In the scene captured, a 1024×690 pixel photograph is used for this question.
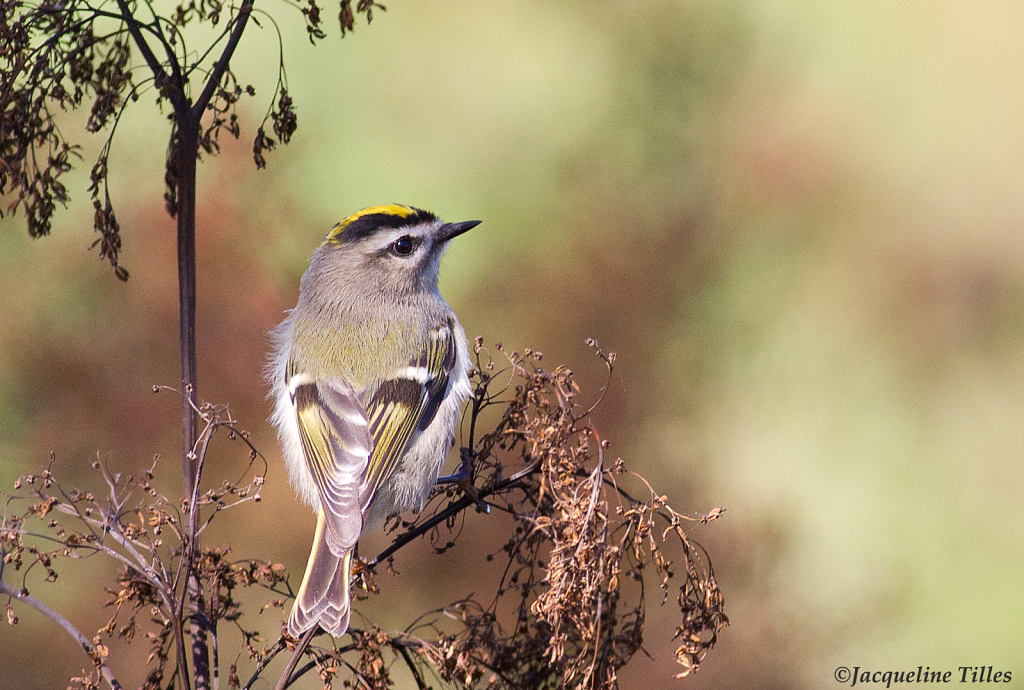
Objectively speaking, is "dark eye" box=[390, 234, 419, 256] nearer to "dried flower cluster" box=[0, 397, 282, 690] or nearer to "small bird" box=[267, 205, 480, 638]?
"small bird" box=[267, 205, 480, 638]

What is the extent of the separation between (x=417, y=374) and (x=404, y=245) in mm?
309

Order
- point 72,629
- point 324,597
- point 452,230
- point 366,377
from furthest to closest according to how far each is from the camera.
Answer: point 452,230 → point 366,377 → point 324,597 → point 72,629

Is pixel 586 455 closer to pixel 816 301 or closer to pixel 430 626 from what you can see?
pixel 430 626

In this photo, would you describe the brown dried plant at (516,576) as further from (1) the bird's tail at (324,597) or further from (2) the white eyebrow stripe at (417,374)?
(2) the white eyebrow stripe at (417,374)

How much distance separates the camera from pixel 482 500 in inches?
57.0

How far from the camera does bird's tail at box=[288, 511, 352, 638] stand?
4.40 ft

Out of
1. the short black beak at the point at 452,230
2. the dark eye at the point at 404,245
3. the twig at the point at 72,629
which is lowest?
Answer: the twig at the point at 72,629

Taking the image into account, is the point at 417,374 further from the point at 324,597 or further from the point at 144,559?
the point at 144,559

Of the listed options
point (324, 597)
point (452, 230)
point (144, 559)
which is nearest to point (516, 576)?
point (324, 597)

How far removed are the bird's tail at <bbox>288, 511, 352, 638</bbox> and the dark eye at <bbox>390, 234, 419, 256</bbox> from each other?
2.37 ft

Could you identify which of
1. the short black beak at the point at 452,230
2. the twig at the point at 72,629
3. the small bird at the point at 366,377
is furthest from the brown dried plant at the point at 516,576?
the short black beak at the point at 452,230

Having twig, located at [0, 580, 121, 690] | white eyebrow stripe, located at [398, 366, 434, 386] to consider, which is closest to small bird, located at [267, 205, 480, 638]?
white eyebrow stripe, located at [398, 366, 434, 386]

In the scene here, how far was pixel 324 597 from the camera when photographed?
4.54ft

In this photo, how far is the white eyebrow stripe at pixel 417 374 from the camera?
6.08 ft
